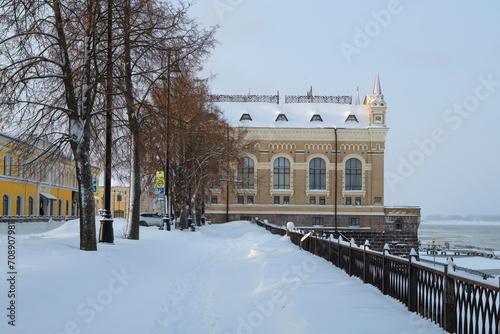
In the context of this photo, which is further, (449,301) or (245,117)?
(245,117)

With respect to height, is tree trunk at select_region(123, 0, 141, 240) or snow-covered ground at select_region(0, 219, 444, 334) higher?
tree trunk at select_region(123, 0, 141, 240)

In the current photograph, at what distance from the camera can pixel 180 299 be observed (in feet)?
32.3

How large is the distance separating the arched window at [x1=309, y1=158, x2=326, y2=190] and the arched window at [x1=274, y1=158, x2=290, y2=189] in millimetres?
3055

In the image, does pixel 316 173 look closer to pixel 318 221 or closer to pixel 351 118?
pixel 318 221

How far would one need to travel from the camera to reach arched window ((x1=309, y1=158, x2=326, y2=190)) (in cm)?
6284

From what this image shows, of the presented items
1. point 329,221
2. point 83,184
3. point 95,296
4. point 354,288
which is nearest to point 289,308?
point 354,288

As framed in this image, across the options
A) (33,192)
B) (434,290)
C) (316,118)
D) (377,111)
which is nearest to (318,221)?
(316,118)

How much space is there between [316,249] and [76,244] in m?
8.78

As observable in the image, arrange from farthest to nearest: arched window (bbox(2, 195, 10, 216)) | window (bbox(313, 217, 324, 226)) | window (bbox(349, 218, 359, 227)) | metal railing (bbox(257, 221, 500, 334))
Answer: window (bbox(313, 217, 324, 226)) → window (bbox(349, 218, 359, 227)) → arched window (bbox(2, 195, 10, 216)) → metal railing (bbox(257, 221, 500, 334))

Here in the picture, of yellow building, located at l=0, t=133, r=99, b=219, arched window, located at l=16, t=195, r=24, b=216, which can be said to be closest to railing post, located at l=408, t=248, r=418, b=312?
yellow building, located at l=0, t=133, r=99, b=219

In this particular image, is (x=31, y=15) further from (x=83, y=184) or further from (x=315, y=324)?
(x=315, y=324)

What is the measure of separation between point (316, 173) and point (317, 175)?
0.99 ft

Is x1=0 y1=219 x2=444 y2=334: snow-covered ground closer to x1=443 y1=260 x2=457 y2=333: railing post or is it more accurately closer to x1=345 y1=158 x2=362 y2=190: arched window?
x1=443 y1=260 x2=457 y2=333: railing post

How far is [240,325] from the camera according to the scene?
7.96 meters
